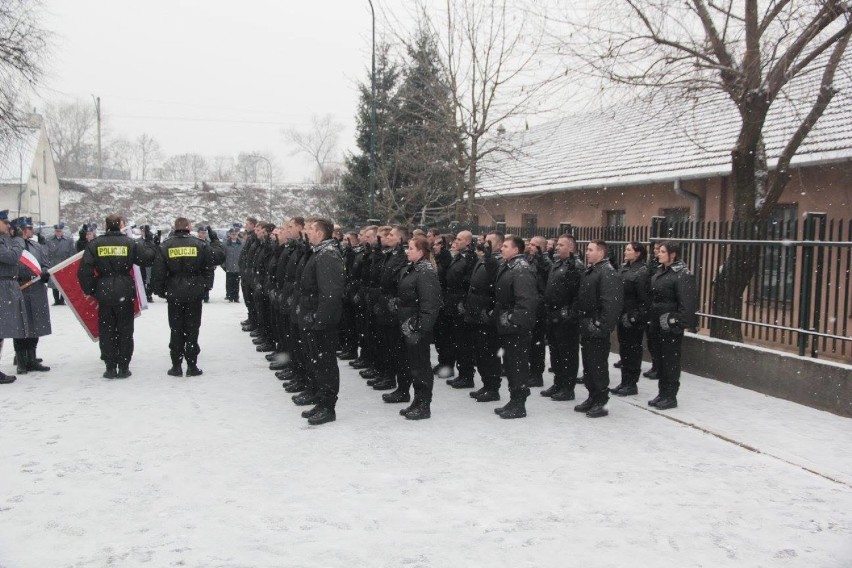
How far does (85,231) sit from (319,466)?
13.1 metres

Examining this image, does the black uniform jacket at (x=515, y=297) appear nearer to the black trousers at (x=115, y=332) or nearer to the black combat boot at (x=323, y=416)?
the black combat boot at (x=323, y=416)

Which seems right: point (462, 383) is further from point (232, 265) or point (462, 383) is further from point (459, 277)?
point (232, 265)

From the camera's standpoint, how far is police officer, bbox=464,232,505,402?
8.25 m

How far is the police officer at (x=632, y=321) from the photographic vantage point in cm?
880

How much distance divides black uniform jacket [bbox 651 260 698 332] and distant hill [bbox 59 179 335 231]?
58.9 metres

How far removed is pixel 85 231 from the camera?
1666 cm

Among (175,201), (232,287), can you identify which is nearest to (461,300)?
(232,287)

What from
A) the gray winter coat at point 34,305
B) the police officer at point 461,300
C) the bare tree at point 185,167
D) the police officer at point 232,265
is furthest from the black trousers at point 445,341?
the bare tree at point 185,167

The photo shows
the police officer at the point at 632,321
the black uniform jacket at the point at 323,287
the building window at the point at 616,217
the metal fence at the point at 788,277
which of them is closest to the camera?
the black uniform jacket at the point at 323,287

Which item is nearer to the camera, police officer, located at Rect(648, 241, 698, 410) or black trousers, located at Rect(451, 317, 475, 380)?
police officer, located at Rect(648, 241, 698, 410)

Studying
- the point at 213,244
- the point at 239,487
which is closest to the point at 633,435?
the point at 239,487

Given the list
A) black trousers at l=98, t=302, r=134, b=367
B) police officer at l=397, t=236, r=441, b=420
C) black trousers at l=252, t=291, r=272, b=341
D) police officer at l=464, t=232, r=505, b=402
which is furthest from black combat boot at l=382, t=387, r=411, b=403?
black trousers at l=252, t=291, r=272, b=341

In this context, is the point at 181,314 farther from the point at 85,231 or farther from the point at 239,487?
the point at 85,231

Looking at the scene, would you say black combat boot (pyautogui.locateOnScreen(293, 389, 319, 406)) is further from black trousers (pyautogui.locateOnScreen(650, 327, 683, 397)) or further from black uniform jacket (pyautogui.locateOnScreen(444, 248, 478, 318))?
black trousers (pyautogui.locateOnScreen(650, 327, 683, 397))
